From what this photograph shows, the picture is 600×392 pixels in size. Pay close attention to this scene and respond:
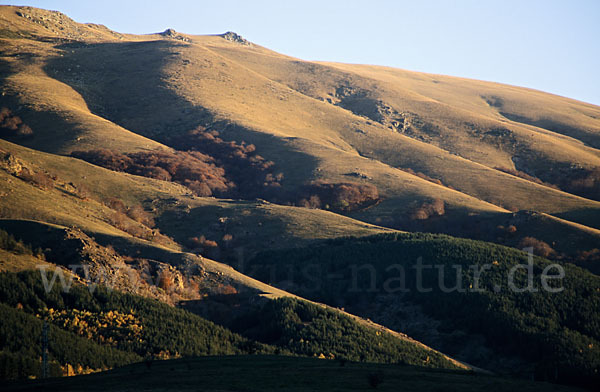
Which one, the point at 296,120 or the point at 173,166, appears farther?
the point at 296,120

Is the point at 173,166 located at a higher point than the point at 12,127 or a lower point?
lower

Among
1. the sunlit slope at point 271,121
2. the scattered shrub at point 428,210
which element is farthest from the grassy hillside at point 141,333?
the sunlit slope at point 271,121

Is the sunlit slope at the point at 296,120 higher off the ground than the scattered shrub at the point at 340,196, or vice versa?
the sunlit slope at the point at 296,120

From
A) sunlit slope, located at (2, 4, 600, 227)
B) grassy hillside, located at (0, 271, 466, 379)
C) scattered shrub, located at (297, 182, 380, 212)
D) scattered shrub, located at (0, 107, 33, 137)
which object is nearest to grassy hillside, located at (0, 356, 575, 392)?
grassy hillside, located at (0, 271, 466, 379)

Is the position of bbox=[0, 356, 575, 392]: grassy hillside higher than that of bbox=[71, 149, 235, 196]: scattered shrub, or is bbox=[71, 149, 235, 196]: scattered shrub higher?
bbox=[0, 356, 575, 392]: grassy hillside

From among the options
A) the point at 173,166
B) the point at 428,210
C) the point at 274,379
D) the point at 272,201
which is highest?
the point at 274,379

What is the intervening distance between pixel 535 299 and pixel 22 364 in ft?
160

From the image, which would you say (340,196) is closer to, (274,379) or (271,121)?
(271,121)

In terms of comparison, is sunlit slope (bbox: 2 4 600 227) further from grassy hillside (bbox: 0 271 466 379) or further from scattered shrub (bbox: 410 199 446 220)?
grassy hillside (bbox: 0 271 466 379)

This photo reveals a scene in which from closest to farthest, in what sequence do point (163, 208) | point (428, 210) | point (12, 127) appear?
1. point (163, 208)
2. point (428, 210)
3. point (12, 127)

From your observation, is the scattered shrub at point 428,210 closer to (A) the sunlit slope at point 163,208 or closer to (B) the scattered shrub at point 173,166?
(A) the sunlit slope at point 163,208

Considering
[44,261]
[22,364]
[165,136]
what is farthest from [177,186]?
[22,364]

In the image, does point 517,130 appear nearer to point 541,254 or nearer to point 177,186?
point 541,254

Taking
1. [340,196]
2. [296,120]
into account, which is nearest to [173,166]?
[340,196]
